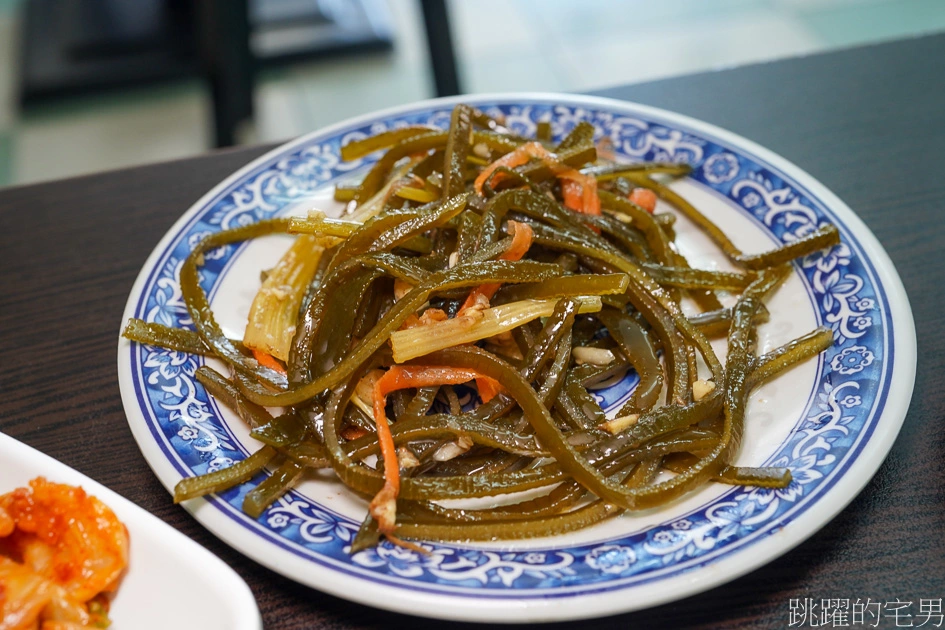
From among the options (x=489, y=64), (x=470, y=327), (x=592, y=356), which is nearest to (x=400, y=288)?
(x=470, y=327)

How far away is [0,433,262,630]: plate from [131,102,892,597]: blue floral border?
0.15m

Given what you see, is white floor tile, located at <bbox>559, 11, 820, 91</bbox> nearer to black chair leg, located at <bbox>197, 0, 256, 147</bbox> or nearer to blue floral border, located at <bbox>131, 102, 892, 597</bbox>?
black chair leg, located at <bbox>197, 0, 256, 147</bbox>

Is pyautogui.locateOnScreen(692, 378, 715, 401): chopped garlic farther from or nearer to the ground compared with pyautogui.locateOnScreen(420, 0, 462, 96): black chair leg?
nearer to the ground

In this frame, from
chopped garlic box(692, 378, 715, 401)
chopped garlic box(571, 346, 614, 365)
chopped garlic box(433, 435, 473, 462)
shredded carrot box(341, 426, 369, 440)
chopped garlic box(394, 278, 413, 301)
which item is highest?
chopped garlic box(394, 278, 413, 301)

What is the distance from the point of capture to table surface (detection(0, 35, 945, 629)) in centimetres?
143

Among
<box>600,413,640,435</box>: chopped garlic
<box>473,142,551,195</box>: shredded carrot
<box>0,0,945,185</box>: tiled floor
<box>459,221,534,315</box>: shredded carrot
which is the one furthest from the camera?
<box>0,0,945,185</box>: tiled floor

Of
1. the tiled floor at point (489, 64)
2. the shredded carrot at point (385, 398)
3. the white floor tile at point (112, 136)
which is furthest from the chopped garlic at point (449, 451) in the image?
the white floor tile at point (112, 136)

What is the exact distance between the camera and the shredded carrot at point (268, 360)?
1.81 metres

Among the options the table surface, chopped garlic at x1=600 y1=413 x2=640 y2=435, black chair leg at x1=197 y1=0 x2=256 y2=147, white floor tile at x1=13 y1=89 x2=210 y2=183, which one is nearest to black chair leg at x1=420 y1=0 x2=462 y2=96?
black chair leg at x1=197 y1=0 x2=256 y2=147

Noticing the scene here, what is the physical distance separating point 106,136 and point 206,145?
76cm

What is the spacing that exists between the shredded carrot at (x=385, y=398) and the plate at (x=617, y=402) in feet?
0.25

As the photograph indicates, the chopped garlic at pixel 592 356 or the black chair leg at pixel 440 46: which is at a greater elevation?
the black chair leg at pixel 440 46

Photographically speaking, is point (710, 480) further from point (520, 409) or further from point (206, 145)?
point (206, 145)

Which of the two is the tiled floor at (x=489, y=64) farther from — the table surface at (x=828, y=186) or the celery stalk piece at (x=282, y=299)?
the celery stalk piece at (x=282, y=299)
